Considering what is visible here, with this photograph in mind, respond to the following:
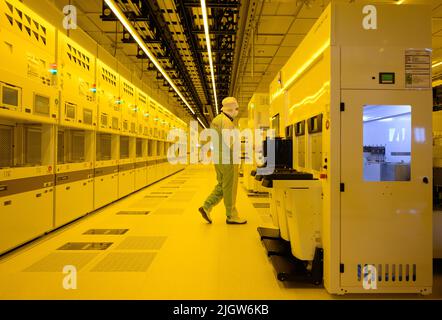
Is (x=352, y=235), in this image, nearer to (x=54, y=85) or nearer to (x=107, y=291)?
(x=107, y=291)

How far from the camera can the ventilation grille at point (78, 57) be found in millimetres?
4125

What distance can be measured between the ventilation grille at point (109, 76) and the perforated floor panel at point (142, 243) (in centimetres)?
308

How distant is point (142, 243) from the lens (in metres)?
3.52

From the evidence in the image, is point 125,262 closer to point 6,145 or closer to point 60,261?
point 60,261

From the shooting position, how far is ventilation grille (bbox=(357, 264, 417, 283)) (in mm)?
2234

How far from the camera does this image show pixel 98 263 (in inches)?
114

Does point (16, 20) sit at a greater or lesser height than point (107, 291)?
greater

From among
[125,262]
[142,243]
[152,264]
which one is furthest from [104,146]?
[152,264]

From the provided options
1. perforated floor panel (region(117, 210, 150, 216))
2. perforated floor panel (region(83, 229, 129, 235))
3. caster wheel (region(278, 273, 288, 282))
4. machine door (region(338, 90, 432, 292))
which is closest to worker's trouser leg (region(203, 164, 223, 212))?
perforated floor panel (region(83, 229, 129, 235))

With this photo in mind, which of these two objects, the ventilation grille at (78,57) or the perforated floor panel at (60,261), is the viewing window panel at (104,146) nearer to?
the ventilation grille at (78,57)

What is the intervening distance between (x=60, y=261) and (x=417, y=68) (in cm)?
353

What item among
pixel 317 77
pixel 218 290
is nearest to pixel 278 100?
pixel 317 77

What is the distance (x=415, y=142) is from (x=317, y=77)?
3.08 ft

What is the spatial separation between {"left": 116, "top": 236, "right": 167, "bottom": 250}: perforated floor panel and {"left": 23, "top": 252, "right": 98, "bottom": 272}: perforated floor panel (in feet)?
1.20
